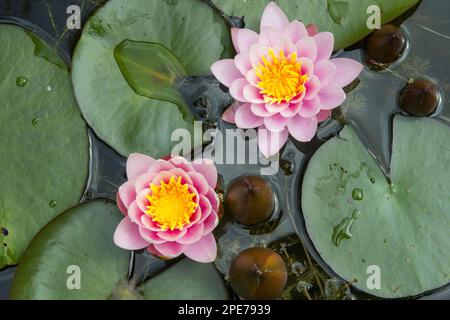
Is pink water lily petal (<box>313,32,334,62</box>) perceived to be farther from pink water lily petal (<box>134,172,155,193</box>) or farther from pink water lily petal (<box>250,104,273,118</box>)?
pink water lily petal (<box>134,172,155,193</box>)

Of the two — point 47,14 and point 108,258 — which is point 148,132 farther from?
point 47,14

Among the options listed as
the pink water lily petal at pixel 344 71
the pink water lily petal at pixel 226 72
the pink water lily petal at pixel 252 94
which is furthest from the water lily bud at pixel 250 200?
the pink water lily petal at pixel 344 71

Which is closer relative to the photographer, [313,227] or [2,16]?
[313,227]

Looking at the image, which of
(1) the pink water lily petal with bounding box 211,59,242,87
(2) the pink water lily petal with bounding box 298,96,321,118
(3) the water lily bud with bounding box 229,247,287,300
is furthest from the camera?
(1) the pink water lily petal with bounding box 211,59,242,87

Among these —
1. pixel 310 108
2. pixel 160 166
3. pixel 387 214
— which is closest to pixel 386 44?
pixel 310 108

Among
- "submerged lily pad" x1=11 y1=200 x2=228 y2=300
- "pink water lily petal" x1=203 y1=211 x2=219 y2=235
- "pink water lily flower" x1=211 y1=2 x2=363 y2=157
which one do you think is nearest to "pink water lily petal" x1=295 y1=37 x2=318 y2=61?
"pink water lily flower" x1=211 y1=2 x2=363 y2=157

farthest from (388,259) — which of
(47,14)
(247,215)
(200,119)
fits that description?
(47,14)
